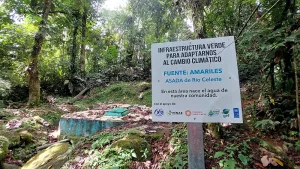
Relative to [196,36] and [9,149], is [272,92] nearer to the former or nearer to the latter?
[196,36]

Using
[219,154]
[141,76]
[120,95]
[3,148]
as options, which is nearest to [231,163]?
[219,154]

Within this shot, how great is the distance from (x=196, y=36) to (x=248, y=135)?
179cm

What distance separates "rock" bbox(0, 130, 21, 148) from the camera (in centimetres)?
456

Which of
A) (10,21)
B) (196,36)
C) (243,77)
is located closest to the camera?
(196,36)

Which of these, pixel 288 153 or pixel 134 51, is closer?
pixel 288 153

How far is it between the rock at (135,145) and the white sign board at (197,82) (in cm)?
98

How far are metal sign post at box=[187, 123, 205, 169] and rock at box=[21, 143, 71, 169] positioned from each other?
198cm

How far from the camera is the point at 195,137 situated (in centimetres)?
196

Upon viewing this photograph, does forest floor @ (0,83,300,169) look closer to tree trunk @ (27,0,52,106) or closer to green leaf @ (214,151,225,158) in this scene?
green leaf @ (214,151,225,158)

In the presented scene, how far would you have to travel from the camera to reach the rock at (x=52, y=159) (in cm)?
294

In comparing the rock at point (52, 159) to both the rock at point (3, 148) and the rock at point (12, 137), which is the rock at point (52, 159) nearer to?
the rock at point (3, 148)

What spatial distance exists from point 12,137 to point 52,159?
2296 mm

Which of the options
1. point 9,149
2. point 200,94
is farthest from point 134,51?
point 200,94

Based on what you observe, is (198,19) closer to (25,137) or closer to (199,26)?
(199,26)
